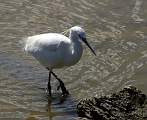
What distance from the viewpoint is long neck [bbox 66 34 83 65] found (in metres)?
7.90

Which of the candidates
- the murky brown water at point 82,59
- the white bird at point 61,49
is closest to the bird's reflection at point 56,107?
the murky brown water at point 82,59

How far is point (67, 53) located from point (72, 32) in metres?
0.29

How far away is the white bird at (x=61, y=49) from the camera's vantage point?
791 centimetres

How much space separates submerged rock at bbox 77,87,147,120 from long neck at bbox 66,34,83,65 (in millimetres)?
900

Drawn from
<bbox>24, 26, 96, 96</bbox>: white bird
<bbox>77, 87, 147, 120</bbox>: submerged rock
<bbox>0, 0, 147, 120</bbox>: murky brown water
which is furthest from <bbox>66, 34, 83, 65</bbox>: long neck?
<bbox>77, 87, 147, 120</bbox>: submerged rock

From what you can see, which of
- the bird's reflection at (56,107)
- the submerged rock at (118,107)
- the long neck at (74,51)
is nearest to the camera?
the submerged rock at (118,107)

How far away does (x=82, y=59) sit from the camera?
9188 millimetres

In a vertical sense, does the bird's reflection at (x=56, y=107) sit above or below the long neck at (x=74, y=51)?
below

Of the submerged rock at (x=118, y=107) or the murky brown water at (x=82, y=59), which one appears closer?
the submerged rock at (x=118, y=107)

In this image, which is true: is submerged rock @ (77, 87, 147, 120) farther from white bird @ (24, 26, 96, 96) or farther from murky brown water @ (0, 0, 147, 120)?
white bird @ (24, 26, 96, 96)

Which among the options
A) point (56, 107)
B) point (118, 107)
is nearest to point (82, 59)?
point (56, 107)

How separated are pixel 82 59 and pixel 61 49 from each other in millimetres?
1290

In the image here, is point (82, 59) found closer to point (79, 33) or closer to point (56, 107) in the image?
point (79, 33)

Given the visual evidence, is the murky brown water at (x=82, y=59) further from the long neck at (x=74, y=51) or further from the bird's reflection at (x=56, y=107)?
the long neck at (x=74, y=51)
